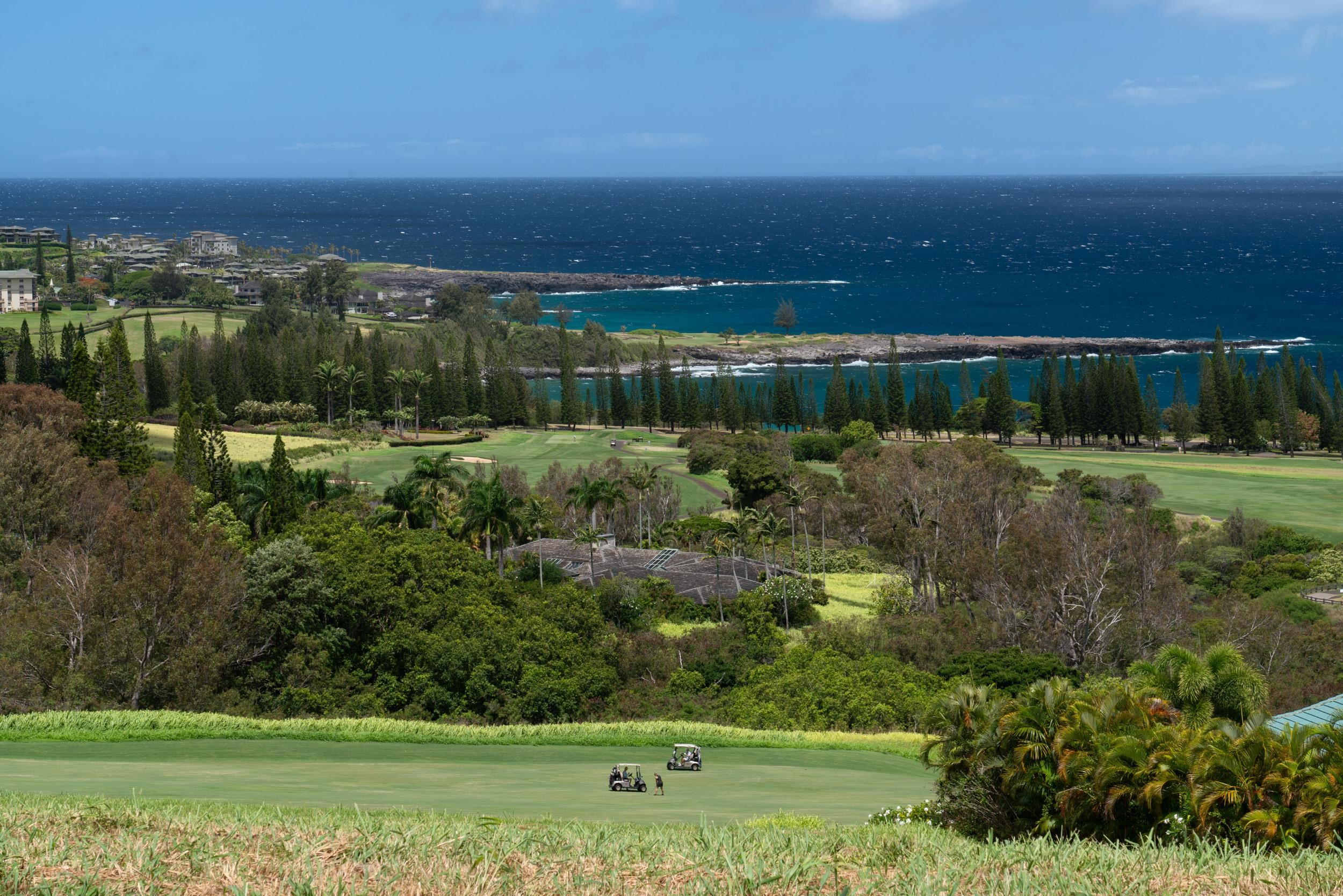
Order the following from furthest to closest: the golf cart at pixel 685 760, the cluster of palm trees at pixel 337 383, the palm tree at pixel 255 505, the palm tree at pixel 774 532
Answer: the cluster of palm trees at pixel 337 383, the palm tree at pixel 255 505, the palm tree at pixel 774 532, the golf cart at pixel 685 760

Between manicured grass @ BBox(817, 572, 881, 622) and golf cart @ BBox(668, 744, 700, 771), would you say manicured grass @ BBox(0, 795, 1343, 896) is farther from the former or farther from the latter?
manicured grass @ BBox(817, 572, 881, 622)

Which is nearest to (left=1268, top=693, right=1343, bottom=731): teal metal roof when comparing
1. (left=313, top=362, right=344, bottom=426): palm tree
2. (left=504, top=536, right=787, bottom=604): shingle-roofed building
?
(left=504, top=536, right=787, bottom=604): shingle-roofed building

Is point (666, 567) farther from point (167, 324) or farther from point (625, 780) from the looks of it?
point (167, 324)

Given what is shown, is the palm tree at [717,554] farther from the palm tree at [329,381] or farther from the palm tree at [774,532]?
the palm tree at [329,381]

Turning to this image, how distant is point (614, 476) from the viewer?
66812mm

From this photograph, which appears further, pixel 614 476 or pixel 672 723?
pixel 614 476

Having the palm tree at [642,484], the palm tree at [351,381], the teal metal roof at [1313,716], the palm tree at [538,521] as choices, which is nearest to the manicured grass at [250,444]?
the palm tree at [351,381]

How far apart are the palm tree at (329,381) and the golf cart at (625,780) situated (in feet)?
236

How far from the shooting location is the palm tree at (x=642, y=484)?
5469 centimetres

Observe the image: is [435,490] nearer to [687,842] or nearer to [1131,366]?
[687,842]

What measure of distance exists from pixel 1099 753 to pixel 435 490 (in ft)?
115

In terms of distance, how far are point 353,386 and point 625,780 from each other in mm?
75969

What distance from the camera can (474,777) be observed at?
2208cm

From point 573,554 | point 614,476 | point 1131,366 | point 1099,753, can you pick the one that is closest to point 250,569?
point 573,554
